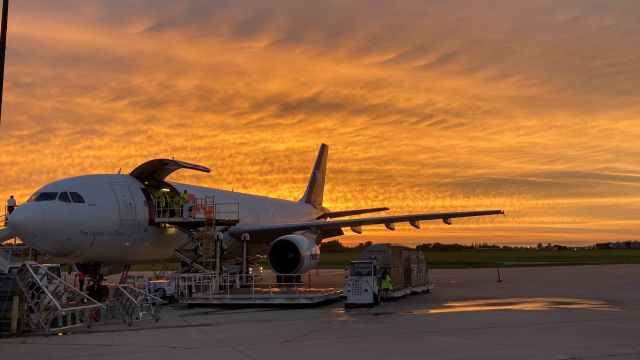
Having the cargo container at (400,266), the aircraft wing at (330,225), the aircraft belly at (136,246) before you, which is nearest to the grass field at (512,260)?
the aircraft wing at (330,225)

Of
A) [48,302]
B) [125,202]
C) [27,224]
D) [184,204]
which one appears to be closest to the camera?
[48,302]

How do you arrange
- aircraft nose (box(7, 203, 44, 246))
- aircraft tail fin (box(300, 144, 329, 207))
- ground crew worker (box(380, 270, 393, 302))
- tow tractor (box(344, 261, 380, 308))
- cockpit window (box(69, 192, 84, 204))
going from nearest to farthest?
aircraft nose (box(7, 203, 44, 246)), cockpit window (box(69, 192, 84, 204)), tow tractor (box(344, 261, 380, 308)), ground crew worker (box(380, 270, 393, 302)), aircraft tail fin (box(300, 144, 329, 207))

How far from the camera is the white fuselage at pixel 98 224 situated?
17906 mm

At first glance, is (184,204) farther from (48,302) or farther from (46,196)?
(48,302)

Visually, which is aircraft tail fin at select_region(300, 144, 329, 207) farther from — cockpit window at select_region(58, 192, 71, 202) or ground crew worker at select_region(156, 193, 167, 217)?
cockpit window at select_region(58, 192, 71, 202)

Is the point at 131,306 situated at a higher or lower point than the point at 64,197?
lower

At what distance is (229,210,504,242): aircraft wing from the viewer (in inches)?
995

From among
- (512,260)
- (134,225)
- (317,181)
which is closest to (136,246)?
(134,225)

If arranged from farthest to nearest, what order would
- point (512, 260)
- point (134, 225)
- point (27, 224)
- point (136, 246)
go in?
point (512, 260), point (136, 246), point (134, 225), point (27, 224)

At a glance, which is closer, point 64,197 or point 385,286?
point 64,197

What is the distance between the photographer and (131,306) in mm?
16156

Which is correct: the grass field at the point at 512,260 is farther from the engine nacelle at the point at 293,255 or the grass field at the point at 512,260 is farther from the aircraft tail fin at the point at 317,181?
the engine nacelle at the point at 293,255

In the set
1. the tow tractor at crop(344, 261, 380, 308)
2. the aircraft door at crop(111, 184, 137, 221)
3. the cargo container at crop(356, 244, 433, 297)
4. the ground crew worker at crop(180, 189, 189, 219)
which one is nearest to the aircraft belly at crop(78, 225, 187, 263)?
the aircraft door at crop(111, 184, 137, 221)

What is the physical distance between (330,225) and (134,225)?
8.32 meters
